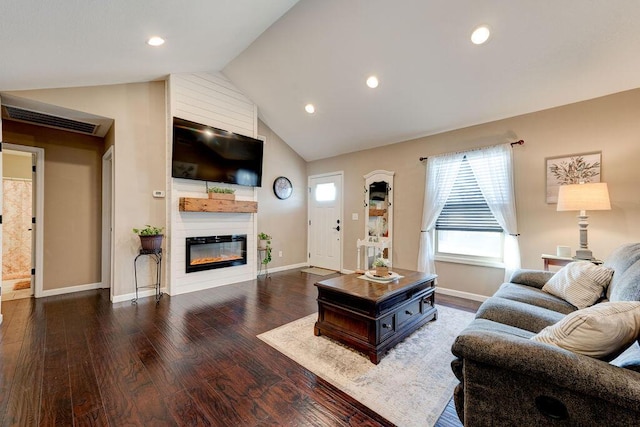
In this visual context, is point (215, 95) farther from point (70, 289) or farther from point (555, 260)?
point (555, 260)

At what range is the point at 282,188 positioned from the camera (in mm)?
5844

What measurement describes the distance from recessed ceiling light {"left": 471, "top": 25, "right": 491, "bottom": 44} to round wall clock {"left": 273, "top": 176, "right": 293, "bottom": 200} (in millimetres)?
4030

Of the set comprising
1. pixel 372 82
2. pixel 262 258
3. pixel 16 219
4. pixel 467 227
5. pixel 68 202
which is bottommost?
pixel 262 258

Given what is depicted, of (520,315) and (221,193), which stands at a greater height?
(221,193)

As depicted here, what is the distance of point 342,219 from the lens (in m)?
5.65

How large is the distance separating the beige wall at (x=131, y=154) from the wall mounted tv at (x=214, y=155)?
0.29 meters

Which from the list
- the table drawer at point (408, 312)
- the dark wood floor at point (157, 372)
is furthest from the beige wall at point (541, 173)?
the dark wood floor at point (157, 372)

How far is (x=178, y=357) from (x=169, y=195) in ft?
8.45

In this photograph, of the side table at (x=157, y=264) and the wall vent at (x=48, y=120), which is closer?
the wall vent at (x=48, y=120)

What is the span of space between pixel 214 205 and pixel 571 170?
486 cm

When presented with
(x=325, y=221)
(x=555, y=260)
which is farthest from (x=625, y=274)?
(x=325, y=221)

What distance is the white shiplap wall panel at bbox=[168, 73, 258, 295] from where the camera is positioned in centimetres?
405

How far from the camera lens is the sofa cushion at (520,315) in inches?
70.9

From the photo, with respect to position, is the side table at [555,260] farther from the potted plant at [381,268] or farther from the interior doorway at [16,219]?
the interior doorway at [16,219]
